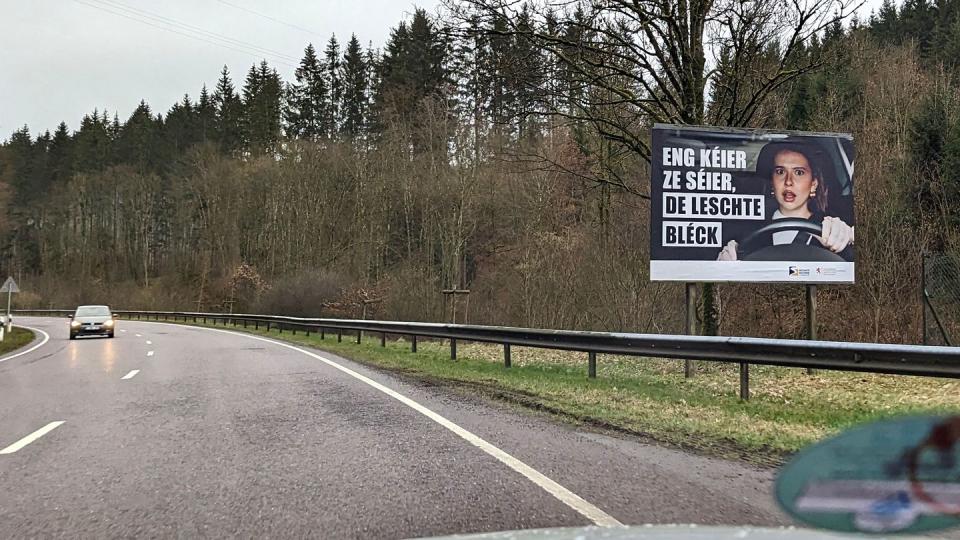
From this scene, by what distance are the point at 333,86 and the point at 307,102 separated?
7.54 ft

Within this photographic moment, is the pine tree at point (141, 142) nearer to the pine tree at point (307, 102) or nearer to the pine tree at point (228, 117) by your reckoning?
the pine tree at point (228, 117)

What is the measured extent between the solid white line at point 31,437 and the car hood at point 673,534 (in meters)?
5.32

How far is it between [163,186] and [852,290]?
68.6 metres

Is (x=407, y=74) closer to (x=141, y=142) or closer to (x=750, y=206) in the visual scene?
(x=750, y=206)

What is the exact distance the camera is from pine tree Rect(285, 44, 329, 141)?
177 feet

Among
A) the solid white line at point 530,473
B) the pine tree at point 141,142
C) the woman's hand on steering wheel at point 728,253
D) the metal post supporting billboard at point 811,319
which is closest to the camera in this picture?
the solid white line at point 530,473

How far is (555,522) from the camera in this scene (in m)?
4.33

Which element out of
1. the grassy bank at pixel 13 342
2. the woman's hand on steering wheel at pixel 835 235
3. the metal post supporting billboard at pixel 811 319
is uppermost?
the woman's hand on steering wheel at pixel 835 235

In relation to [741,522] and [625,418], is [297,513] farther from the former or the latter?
[625,418]

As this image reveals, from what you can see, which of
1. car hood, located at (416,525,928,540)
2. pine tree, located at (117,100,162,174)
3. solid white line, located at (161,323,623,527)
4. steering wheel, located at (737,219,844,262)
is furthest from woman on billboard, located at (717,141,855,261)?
pine tree, located at (117,100,162,174)

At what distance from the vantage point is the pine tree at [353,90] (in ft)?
172

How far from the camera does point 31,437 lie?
24.3 ft

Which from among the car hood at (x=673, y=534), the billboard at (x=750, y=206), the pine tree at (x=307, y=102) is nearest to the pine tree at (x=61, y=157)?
the pine tree at (x=307, y=102)

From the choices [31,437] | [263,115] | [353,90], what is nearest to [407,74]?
[353,90]
